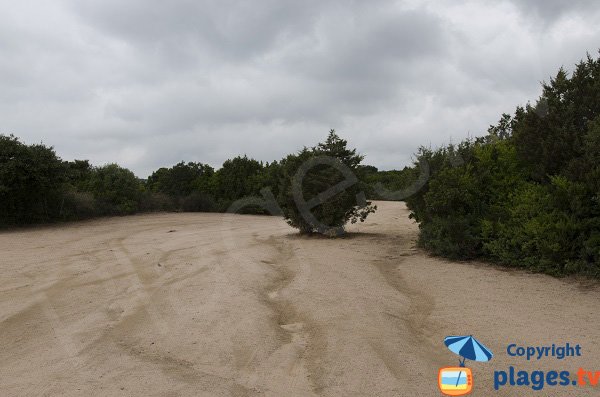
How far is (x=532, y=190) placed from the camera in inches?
372

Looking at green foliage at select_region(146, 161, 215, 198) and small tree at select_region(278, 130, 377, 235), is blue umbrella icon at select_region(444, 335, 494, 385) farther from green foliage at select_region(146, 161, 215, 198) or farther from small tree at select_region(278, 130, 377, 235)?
green foliage at select_region(146, 161, 215, 198)

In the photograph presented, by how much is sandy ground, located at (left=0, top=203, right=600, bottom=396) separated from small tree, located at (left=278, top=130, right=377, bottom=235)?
3393mm

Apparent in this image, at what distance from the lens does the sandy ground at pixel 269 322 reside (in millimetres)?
4449

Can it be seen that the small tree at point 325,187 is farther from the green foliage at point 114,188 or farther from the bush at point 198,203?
the bush at point 198,203

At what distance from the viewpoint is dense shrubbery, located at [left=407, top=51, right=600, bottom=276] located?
8.27 m

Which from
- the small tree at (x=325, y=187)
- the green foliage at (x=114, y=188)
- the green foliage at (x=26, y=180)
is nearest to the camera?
the small tree at (x=325, y=187)

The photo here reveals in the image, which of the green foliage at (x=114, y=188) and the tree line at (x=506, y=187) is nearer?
the tree line at (x=506, y=187)

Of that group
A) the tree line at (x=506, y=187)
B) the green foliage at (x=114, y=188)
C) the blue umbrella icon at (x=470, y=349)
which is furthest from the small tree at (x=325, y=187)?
the green foliage at (x=114, y=188)

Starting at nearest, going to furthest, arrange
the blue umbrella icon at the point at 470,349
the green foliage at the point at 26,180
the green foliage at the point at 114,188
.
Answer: the blue umbrella icon at the point at 470,349 → the green foliage at the point at 26,180 → the green foliage at the point at 114,188

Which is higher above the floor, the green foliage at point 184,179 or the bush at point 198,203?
the green foliage at point 184,179

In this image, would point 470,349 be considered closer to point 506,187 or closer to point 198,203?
point 506,187

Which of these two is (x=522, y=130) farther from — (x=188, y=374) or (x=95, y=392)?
(x=95, y=392)

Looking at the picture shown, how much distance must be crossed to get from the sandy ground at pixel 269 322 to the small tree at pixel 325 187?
11.1ft

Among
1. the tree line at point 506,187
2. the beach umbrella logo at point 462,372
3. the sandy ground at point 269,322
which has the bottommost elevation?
the sandy ground at point 269,322
